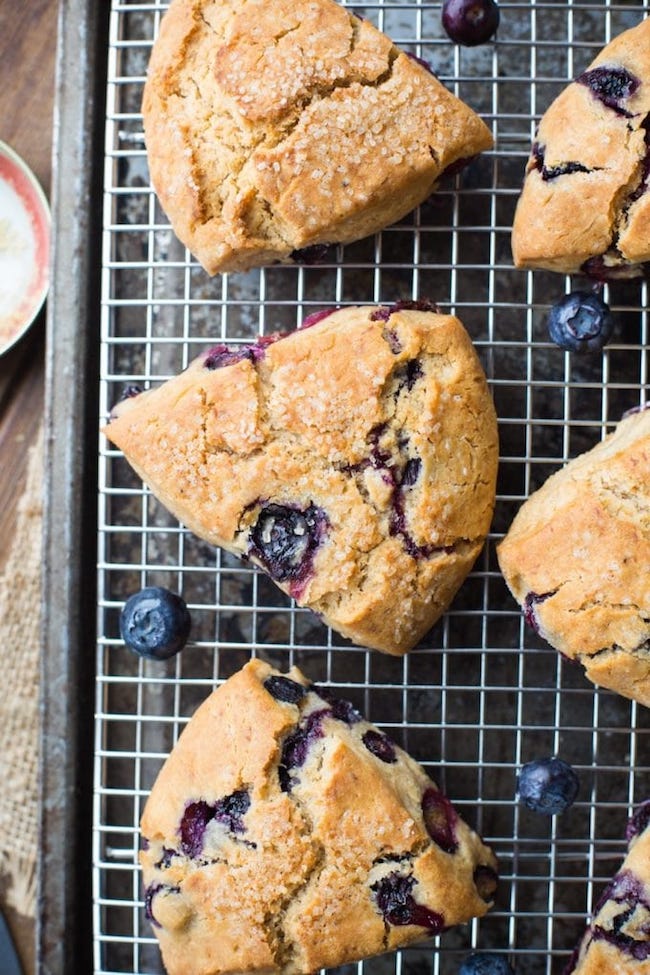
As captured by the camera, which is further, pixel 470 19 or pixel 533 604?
pixel 470 19

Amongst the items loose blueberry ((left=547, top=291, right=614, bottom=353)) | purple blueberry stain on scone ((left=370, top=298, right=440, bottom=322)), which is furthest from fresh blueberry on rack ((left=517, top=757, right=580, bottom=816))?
purple blueberry stain on scone ((left=370, top=298, right=440, bottom=322))

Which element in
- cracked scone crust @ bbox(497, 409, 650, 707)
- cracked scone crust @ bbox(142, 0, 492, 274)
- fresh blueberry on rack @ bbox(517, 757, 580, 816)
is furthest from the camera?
fresh blueberry on rack @ bbox(517, 757, 580, 816)

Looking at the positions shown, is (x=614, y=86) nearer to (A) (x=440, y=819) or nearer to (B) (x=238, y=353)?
(B) (x=238, y=353)

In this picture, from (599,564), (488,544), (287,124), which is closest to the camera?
(599,564)

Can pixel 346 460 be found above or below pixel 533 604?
above

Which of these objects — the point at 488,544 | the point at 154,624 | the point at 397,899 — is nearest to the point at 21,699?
the point at 154,624

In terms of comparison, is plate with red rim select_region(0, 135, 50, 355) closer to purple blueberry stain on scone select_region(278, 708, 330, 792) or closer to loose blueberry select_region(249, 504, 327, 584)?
loose blueberry select_region(249, 504, 327, 584)
